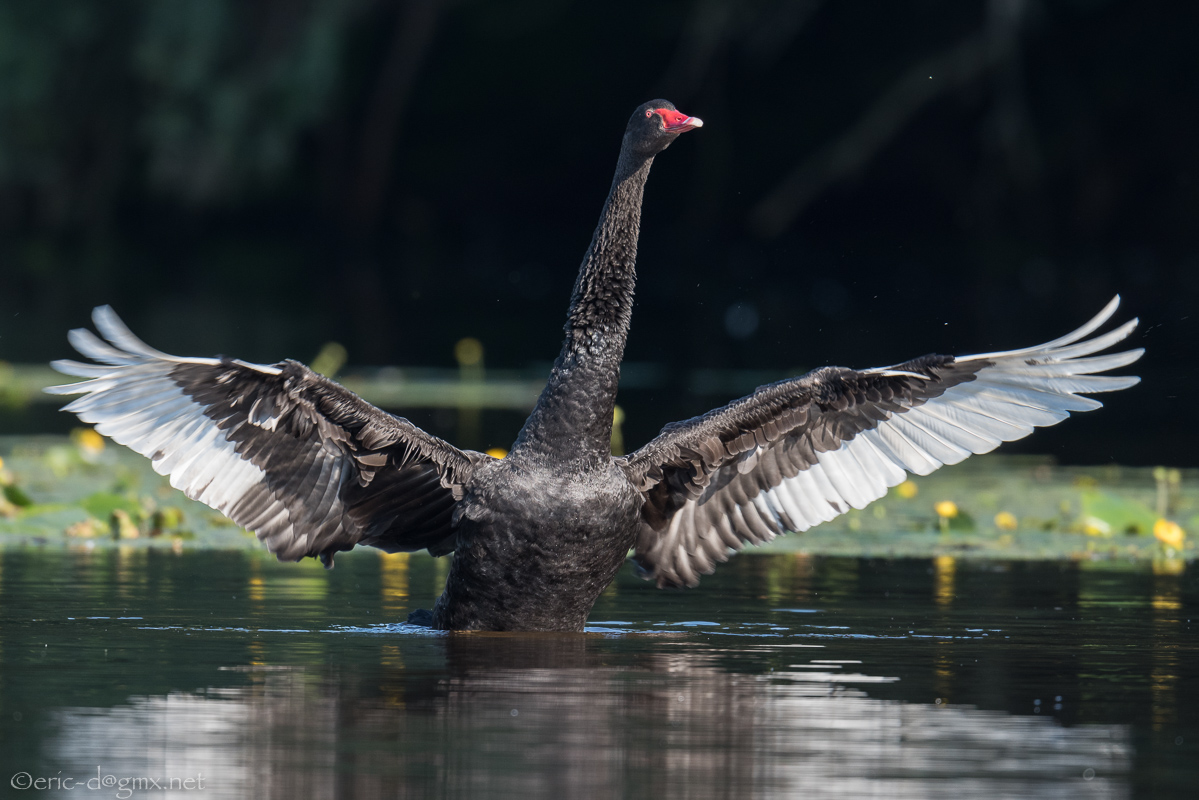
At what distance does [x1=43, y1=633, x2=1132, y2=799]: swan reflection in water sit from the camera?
5.47 metres

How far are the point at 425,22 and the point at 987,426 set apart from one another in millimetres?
32682

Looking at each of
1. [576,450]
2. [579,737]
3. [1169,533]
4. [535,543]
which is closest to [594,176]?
[1169,533]

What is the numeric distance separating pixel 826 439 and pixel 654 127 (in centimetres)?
177

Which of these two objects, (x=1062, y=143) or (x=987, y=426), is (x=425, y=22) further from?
(x=987, y=426)

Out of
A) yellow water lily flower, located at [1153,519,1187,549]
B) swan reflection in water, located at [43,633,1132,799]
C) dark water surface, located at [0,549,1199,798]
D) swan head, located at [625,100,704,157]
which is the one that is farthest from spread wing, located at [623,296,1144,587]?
yellow water lily flower, located at [1153,519,1187,549]

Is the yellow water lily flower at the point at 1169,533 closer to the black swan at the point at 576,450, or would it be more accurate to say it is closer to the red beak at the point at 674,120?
the black swan at the point at 576,450

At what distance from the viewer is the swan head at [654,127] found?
888cm

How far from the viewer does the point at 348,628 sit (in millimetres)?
8336

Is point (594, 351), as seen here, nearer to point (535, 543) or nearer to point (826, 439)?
point (535, 543)

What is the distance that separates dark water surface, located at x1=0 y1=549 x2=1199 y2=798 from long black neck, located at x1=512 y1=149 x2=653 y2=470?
2.88 ft

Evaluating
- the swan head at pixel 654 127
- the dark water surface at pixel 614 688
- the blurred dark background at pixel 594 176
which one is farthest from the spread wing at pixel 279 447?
the blurred dark background at pixel 594 176

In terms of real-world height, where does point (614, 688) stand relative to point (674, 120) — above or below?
below

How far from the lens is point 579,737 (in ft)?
19.7

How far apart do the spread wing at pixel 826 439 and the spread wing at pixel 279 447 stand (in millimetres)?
1046
